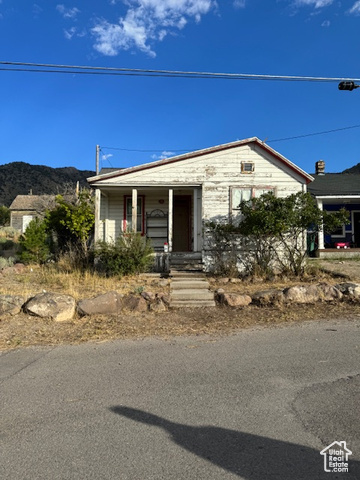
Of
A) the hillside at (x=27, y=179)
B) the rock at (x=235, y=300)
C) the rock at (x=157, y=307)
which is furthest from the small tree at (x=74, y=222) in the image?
the hillside at (x=27, y=179)

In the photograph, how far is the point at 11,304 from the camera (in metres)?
6.96

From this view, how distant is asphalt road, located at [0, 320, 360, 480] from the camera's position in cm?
251

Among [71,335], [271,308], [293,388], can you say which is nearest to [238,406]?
[293,388]

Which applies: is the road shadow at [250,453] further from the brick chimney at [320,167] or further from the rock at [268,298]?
the brick chimney at [320,167]

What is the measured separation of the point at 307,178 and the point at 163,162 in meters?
5.35

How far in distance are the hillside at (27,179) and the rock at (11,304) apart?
54.8 meters

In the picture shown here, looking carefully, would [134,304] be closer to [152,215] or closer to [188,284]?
[188,284]

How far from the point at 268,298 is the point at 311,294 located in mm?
993

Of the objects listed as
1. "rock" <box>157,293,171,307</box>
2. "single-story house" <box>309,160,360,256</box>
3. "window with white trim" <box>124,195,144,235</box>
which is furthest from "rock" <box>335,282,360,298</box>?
"single-story house" <box>309,160,360,256</box>

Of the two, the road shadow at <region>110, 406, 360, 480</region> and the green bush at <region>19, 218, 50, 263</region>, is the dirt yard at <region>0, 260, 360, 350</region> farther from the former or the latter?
the green bush at <region>19, 218, 50, 263</region>

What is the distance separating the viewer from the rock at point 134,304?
7293 mm

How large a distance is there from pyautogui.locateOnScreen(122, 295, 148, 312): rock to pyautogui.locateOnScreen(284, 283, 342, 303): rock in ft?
10.3

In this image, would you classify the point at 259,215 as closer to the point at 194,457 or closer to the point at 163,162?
the point at 163,162

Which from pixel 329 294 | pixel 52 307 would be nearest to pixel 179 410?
pixel 52 307
